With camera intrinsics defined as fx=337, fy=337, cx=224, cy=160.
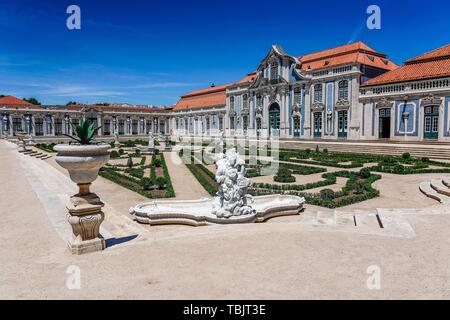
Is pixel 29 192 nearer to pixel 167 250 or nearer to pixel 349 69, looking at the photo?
pixel 167 250

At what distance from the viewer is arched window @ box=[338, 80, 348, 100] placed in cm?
3784

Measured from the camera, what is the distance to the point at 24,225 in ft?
25.5

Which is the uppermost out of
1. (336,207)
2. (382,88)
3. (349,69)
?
(349,69)

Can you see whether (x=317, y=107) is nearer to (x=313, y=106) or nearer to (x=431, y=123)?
(x=313, y=106)

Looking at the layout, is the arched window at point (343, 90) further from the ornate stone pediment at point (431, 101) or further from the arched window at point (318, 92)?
the ornate stone pediment at point (431, 101)

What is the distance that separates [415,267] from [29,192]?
1217 cm

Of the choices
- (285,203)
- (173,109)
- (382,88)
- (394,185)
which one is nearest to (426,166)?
(394,185)

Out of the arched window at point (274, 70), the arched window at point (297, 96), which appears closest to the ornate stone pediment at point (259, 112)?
the arched window at point (274, 70)

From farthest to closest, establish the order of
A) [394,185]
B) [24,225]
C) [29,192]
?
[394,185]
[29,192]
[24,225]

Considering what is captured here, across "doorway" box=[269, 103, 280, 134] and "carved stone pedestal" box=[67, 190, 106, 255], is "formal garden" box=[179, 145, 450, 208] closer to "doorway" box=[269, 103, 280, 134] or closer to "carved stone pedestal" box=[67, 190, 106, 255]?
"carved stone pedestal" box=[67, 190, 106, 255]

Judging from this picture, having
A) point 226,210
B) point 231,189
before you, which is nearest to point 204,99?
point 231,189

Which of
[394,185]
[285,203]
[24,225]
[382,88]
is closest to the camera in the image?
[24,225]

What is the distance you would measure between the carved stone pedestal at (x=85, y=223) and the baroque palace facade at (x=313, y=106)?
2626 cm

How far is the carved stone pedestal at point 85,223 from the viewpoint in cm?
575
